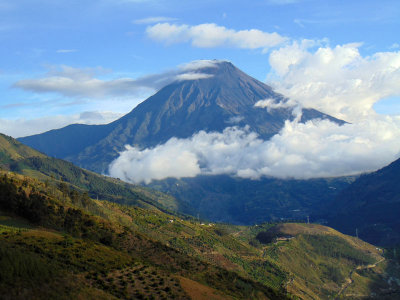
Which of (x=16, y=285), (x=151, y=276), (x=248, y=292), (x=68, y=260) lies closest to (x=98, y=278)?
(x=68, y=260)

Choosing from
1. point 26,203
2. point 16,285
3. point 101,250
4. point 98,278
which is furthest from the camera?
point 26,203

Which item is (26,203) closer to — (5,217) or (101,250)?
(5,217)

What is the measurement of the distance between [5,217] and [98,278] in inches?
1711

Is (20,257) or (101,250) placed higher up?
(20,257)

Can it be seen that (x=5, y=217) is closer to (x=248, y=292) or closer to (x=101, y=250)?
(x=101, y=250)

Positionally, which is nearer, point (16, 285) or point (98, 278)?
point (16, 285)

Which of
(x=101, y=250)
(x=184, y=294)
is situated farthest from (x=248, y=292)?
(x=101, y=250)

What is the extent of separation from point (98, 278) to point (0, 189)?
5762 centimetres

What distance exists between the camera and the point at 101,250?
9406 cm

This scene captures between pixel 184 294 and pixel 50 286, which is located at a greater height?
pixel 50 286

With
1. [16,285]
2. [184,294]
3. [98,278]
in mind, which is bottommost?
[184,294]

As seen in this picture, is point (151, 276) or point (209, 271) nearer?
point (151, 276)

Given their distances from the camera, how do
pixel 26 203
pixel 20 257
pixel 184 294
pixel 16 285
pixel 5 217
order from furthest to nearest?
pixel 26 203, pixel 5 217, pixel 184 294, pixel 20 257, pixel 16 285

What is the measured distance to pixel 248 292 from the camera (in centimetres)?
11069
